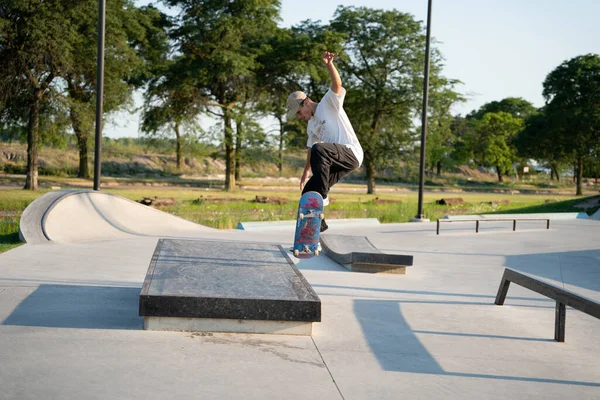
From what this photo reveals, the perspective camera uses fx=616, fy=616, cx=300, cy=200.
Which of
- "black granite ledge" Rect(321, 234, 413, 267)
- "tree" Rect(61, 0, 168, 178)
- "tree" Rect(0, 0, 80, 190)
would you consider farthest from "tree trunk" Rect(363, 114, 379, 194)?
"black granite ledge" Rect(321, 234, 413, 267)

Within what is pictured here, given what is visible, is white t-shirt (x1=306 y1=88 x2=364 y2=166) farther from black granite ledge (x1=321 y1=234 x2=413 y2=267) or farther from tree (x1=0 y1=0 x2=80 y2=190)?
tree (x1=0 y1=0 x2=80 y2=190)

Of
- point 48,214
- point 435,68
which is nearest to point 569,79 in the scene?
point 435,68

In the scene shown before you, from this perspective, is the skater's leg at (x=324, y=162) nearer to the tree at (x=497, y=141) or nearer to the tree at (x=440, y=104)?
the tree at (x=440, y=104)

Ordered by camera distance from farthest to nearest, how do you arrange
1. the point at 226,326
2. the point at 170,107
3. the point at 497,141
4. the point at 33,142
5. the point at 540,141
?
the point at 497,141, the point at 540,141, the point at 170,107, the point at 33,142, the point at 226,326

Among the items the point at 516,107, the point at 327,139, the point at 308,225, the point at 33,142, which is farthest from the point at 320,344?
the point at 516,107

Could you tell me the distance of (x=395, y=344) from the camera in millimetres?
5109

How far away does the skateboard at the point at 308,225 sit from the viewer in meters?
6.47

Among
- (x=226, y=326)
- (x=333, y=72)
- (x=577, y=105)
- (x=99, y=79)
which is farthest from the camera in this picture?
(x=577, y=105)

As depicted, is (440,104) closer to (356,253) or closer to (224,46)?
(224,46)

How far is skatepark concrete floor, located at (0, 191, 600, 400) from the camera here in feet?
12.6

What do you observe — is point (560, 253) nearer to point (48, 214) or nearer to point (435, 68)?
point (48, 214)

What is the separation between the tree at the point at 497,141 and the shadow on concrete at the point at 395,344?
71658mm

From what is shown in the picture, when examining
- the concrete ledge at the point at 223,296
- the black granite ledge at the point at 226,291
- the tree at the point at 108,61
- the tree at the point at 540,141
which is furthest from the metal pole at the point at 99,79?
the tree at the point at 540,141

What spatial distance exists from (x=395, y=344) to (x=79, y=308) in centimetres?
288
